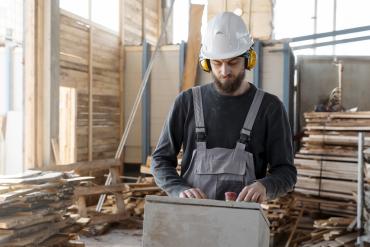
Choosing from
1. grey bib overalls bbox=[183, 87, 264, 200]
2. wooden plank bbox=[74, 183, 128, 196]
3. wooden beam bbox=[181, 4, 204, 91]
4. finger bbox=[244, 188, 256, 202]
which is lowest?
wooden plank bbox=[74, 183, 128, 196]

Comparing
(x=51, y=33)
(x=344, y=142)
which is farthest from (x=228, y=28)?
(x=344, y=142)

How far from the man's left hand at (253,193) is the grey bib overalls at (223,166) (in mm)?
173

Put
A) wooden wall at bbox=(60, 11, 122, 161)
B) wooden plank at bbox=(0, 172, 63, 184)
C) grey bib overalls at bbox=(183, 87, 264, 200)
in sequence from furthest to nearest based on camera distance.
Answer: wooden wall at bbox=(60, 11, 122, 161)
wooden plank at bbox=(0, 172, 63, 184)
grey bib overalls at bbox=(183, 87, 264, 200)

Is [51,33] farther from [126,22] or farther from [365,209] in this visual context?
A: [365,209]

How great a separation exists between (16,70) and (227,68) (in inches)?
242

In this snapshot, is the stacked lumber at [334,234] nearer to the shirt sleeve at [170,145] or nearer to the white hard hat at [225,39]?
the shirt sleeve at [170,145]

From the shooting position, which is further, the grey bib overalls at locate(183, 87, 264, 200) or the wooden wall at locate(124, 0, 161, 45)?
the wooden wall at locate(124, 0, 161, 45)

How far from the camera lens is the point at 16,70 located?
7.54 metres

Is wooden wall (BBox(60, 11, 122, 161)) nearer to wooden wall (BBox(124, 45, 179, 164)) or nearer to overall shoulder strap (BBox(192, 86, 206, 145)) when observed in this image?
wooden wall (BBox(124, 45, 179, 164))

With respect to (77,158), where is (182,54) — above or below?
above

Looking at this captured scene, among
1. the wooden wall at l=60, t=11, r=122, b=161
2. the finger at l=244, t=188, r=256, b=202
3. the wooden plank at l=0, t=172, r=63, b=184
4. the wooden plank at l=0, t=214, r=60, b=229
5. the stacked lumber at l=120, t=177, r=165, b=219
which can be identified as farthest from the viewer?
the wooden wall at l=60, t=11, r=122, b=161

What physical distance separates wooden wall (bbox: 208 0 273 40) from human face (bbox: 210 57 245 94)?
7.78m

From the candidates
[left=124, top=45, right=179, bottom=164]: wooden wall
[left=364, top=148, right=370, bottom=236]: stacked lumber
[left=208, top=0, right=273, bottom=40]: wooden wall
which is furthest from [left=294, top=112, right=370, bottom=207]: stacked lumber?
[left=208, top=0, right=273, bottom=40]: wooden wall

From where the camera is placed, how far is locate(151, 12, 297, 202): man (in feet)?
7.50
